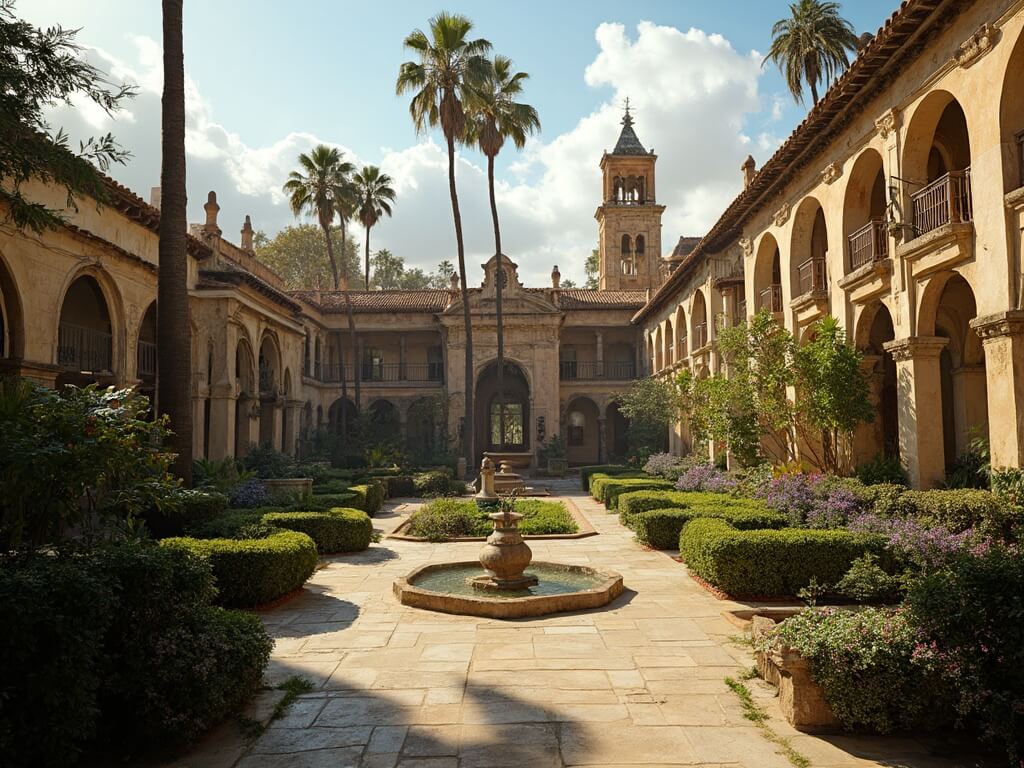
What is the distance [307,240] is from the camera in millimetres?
53812

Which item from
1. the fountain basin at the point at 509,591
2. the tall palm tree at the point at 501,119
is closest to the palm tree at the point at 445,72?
the tall palm tree at the point at 501,119

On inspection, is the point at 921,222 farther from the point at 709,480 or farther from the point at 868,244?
the point at 709,480

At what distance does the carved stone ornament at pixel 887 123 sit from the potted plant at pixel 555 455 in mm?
23200

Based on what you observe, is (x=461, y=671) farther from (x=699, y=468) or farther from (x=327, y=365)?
(x=327, y=365)

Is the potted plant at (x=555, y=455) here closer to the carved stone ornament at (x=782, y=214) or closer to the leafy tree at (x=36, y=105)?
the carved stone ornament at (x=782, y=214)

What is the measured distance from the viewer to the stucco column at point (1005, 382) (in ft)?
33.5

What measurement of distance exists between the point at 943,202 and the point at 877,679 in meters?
9.75

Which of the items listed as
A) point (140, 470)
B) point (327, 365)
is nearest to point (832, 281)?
point (140, 470)

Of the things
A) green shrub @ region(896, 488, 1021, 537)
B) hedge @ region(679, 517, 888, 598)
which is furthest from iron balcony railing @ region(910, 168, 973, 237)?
hedge @ region(679, 517, 888, 598)

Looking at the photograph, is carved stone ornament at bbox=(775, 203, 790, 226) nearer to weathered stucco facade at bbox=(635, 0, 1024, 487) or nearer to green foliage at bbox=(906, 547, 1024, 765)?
weathered stucco facade at bbox=(635, 0, 1024, 487)

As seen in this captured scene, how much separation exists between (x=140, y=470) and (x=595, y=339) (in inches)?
1403

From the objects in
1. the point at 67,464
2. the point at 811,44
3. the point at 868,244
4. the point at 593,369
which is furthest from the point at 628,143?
the point at 67,464

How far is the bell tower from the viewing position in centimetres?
5003

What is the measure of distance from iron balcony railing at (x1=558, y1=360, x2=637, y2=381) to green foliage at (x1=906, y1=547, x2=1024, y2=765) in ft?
117
